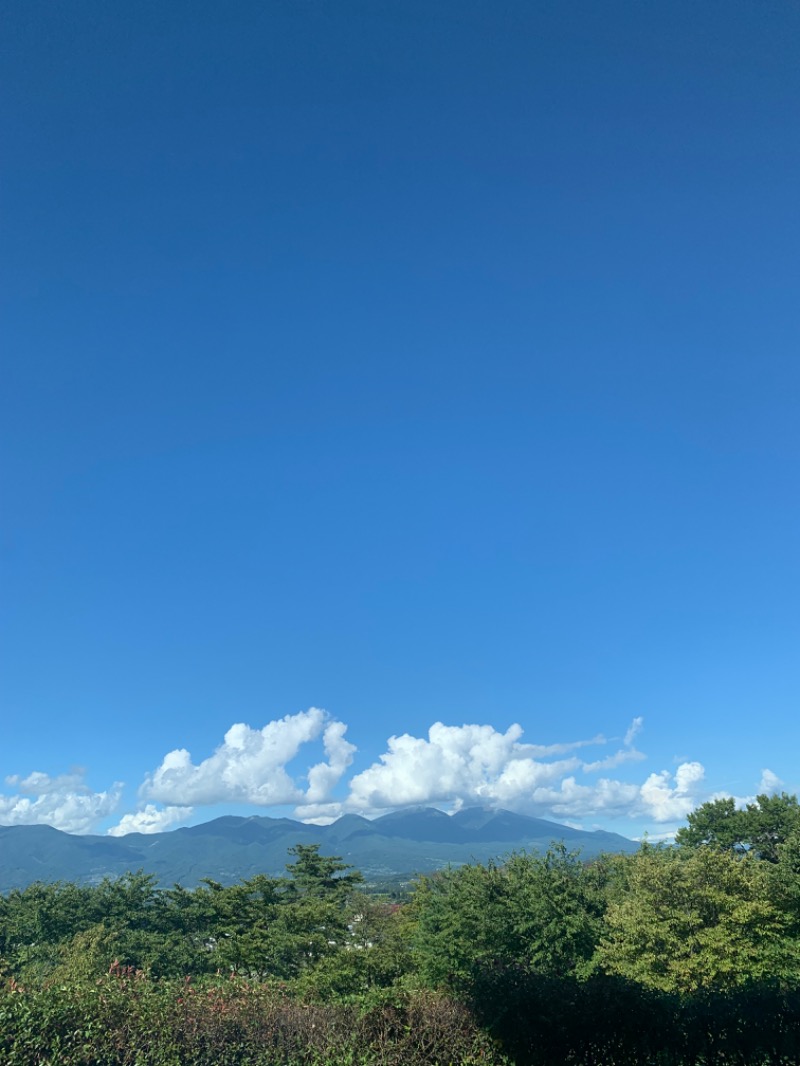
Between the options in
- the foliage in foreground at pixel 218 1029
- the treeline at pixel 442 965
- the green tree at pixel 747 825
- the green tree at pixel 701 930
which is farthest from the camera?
the green tree at pixel 747 825

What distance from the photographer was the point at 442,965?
26.9 m

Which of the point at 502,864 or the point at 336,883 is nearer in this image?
the point at 502,864

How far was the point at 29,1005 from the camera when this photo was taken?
328 inches

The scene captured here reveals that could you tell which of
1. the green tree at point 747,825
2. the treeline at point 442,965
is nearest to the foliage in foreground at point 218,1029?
the treeline at point 442,965

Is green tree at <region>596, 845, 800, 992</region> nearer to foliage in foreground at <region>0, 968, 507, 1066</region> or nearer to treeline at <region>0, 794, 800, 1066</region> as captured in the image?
treeline at <region>0, 794, 800, 1066</region>

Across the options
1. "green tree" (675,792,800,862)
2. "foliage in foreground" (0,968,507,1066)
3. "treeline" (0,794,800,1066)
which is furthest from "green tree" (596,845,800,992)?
"green tree" (675,792,800,862)

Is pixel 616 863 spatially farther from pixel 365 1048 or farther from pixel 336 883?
pixel 365 1048

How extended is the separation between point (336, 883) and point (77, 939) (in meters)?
22.3

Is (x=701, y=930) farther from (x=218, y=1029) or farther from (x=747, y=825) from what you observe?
(x=747, y=825)

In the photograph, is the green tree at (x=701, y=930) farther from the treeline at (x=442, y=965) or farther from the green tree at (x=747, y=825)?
the green tree at (x=747, y=825)

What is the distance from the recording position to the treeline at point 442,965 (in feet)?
29.3

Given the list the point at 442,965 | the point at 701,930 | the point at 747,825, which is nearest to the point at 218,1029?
Answer: the point at 701,930

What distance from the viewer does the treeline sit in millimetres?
8922

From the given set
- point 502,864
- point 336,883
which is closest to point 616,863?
point 502,864
